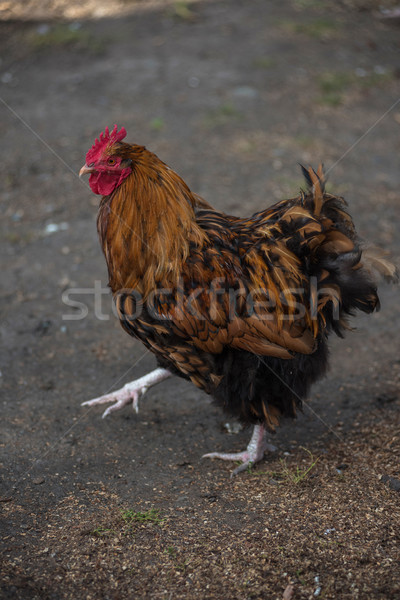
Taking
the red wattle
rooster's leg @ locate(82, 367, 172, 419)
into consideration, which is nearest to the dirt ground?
rooster's leg @ locate(82, 367, 172, 419)

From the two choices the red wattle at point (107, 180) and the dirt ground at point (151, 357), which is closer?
the dirt ground at point (151, 357)

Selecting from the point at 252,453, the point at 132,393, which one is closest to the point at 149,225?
the point at 132,393

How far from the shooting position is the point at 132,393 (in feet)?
15.7

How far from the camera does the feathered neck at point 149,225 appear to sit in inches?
151

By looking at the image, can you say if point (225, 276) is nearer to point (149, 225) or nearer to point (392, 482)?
point (149, 225)

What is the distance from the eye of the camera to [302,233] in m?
3.81

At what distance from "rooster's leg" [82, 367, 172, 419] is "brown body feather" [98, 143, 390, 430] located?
2.49 ft

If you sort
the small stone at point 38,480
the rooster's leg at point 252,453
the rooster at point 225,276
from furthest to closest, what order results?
1. the rooster's leg at point 252,453
2. the small stone at point 38,480
3. the rooster at point 225,276

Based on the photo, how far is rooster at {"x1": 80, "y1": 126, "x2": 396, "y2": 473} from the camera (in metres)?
3.79

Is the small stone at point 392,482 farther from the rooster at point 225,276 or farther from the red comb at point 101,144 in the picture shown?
the red comb at point 101,144

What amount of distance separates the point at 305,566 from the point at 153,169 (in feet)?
8.46

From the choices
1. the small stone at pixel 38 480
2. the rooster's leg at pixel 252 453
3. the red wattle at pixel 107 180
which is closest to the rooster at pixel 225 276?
the red wattle at pixel 107 180

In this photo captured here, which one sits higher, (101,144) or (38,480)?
(101,144)

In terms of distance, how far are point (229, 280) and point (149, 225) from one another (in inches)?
25.2
